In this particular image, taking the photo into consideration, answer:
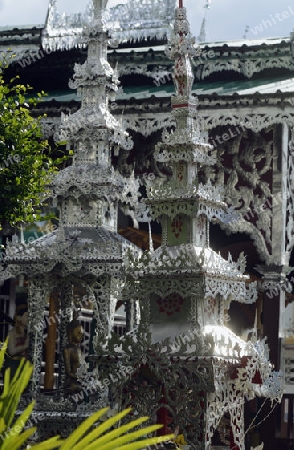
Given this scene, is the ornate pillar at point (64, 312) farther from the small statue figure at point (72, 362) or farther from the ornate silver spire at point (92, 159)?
the ornate silver spire at point (92, 159)

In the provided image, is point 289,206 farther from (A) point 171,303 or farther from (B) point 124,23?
(A) point 171,303

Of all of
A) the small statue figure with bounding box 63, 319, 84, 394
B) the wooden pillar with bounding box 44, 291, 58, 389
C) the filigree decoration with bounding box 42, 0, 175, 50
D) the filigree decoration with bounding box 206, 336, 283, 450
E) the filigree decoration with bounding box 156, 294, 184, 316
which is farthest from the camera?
the filigree decoration with bounding box 42, 0, 175, 50

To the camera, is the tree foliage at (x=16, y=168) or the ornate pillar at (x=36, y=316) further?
the ornate pillar at (x=36, y=316)

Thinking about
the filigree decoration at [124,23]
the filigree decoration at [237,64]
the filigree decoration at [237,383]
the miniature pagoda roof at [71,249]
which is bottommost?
the filigree decoration at [237,383]

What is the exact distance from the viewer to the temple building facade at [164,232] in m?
14.2

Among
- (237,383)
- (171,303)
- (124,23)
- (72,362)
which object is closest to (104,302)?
(72,362)

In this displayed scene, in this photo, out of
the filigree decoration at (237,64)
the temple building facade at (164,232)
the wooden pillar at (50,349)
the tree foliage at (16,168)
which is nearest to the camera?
the temple building facade at (164,232)

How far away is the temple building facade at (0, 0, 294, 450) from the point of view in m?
14.2

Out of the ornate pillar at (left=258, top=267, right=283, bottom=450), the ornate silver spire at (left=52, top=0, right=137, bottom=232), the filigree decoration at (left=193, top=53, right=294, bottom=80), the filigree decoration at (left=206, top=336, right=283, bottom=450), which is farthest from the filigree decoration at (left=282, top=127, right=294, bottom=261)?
the filigree decoration at (left=206, top=336, right=283, bottom=450)

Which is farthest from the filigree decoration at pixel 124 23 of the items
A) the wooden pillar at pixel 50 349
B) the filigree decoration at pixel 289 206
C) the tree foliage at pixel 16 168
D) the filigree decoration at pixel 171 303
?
the filigree decoration at pixel 171 303

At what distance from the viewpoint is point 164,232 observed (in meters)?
14.9

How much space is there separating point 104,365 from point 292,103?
10.3 meters

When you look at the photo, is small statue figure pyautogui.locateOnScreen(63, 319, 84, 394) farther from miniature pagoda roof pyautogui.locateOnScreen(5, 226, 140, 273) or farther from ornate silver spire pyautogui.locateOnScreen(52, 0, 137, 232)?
ornate silver spire pyautogui.locateOnScreen(52, 0, 137, 232)

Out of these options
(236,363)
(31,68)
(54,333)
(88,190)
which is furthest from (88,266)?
(31,68)
